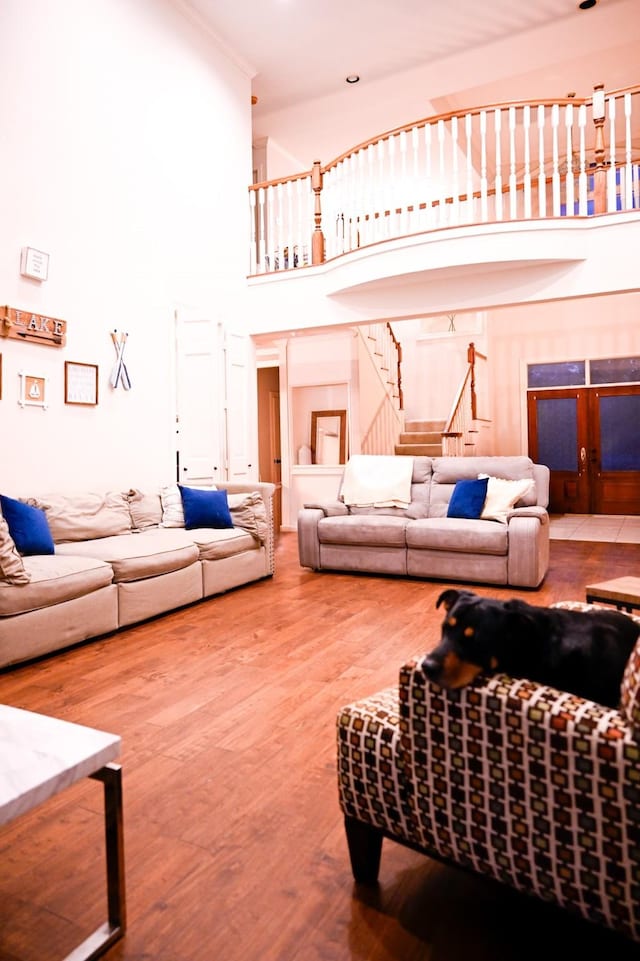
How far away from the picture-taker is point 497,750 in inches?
46.0

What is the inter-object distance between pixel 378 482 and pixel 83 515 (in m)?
2.63

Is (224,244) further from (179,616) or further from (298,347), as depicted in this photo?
(179,616)

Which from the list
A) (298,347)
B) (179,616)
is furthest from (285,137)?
(179,616)

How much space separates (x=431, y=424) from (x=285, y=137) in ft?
15.2

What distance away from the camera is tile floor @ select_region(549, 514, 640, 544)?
7379mm

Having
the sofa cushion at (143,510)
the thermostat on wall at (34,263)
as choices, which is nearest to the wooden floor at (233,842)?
the sofa cushion at (143,510)

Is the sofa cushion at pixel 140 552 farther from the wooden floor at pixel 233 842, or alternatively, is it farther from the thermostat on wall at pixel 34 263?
the thermostat on wall at pixel 34 263

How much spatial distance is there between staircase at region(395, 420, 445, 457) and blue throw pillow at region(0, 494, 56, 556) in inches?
215

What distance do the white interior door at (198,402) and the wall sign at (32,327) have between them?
4.43 feet

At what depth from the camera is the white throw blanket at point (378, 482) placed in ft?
18.4

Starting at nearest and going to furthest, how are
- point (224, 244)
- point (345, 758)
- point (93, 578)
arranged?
point (345, 758), point (93, 578), point (224, 244)

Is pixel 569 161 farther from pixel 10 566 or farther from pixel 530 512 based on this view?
pixel 10 566

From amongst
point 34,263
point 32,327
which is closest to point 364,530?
point 32,327

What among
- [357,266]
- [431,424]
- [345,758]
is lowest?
[345,758]
